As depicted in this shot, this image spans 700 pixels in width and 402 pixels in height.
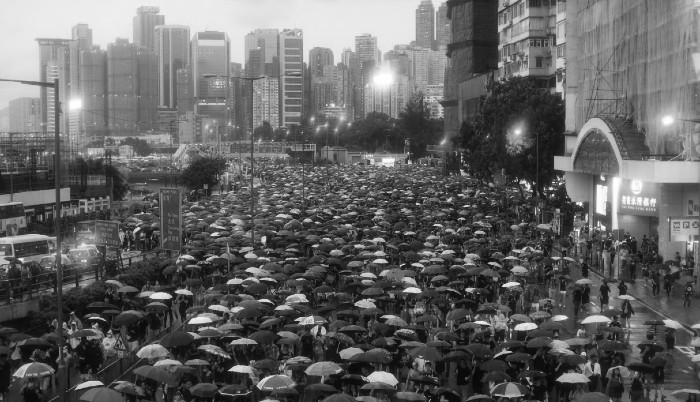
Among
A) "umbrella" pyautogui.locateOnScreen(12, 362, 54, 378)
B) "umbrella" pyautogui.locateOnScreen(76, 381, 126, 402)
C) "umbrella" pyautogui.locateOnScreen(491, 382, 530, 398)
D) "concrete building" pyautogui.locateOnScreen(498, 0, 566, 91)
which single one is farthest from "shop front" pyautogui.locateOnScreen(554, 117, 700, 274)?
"concrete building" pyautogui.locateOnScreen(498, 0, 566, 91)

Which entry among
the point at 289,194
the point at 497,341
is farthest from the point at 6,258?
the point at 289,194

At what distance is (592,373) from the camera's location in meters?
19.0

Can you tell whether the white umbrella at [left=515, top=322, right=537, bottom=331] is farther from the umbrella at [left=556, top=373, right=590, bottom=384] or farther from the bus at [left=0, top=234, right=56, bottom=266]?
the bus at [left=0, top=234, right=56, bottom=266]

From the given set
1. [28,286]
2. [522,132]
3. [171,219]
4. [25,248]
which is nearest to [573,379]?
[28,286]

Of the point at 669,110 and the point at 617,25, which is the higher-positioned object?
the point at 617,25

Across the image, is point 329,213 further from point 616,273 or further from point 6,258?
point 6,258

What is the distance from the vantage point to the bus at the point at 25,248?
33.5 m

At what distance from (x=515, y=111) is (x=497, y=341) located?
45.9 m

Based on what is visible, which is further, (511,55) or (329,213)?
(511,55)

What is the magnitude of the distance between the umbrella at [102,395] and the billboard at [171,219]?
17.3 meters

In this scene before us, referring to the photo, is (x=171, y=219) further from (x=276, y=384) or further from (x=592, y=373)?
(x=592, y=373)

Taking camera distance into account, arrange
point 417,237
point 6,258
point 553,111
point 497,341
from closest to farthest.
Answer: point 497,341 → point 6,258 → point 417,237 → point 553,111

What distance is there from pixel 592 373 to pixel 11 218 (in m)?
29.2

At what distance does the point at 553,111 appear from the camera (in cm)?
6350
